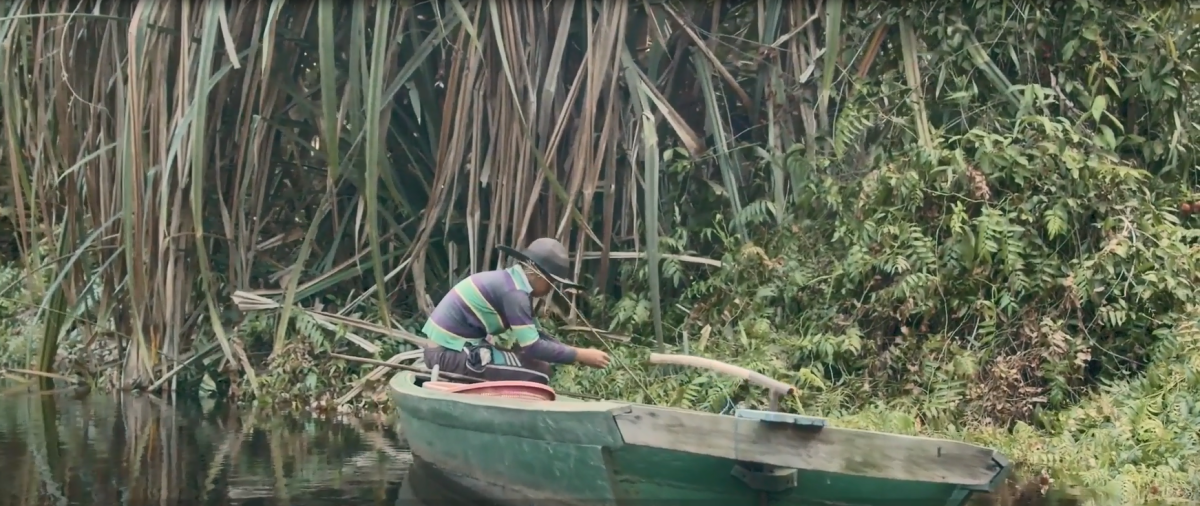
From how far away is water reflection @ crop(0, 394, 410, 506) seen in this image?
582 cm

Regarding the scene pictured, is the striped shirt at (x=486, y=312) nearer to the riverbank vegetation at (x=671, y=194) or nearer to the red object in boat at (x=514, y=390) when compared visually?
the red object in boat at (x=514, y=390)

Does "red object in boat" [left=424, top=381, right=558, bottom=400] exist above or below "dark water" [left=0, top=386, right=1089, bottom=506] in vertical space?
above

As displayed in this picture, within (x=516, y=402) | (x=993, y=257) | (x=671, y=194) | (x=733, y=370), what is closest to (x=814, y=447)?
(x=733, y=370)

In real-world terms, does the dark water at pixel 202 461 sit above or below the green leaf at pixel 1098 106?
below

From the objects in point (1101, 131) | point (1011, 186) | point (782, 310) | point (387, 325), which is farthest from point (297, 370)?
point (1101, 131)

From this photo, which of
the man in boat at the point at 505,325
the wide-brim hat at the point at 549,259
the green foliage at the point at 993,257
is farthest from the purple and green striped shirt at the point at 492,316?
the green foliage at the point at 993,257

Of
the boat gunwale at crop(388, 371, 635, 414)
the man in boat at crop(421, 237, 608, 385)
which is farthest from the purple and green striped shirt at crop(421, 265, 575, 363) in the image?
the boat gunwale at crop(388, 371, 635, 414)

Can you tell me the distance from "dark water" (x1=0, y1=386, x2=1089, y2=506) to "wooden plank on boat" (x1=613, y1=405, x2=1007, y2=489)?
1474 millimetres

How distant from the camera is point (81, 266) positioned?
975 centimetres

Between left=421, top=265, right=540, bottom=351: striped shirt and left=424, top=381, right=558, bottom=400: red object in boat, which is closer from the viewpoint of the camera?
left=424, top=381, right=558, bottom=400: red object in boat

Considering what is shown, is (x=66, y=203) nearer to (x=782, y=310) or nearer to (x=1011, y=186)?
(x=782, y=310)

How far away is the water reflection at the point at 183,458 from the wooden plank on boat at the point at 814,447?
1696 millimetres

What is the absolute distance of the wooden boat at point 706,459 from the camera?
425 centimetres

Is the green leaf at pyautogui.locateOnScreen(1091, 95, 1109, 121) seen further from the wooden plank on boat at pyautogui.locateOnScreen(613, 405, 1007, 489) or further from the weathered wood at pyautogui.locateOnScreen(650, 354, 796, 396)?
the wooden plank on boat at pyautogui.locateOnScreen(613, 405, 1007, 489)
